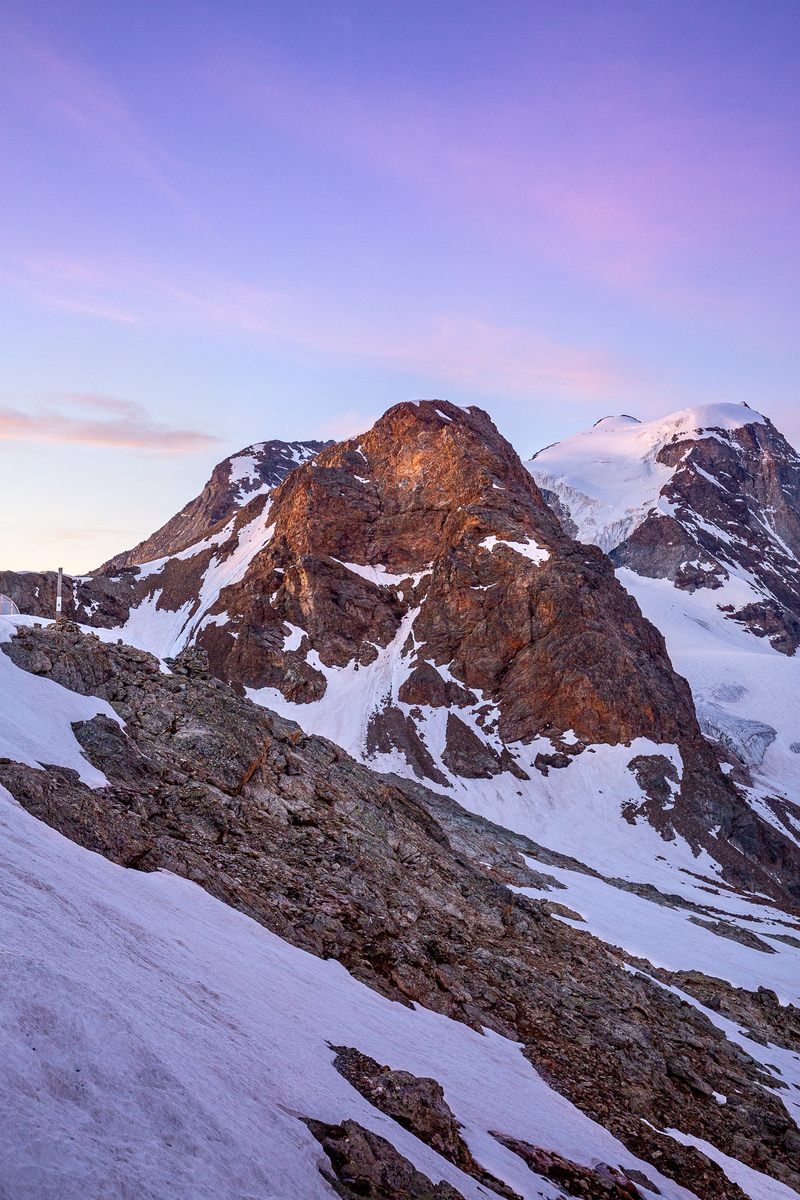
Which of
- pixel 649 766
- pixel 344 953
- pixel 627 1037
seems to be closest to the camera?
pixel 344 953

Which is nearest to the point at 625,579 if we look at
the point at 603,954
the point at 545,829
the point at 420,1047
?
the point at 545,829

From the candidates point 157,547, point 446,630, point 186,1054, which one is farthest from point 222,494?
point 186,1054

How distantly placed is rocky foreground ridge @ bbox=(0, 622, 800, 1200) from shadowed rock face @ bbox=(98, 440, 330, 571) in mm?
137488

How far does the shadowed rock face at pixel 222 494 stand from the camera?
16350 cm

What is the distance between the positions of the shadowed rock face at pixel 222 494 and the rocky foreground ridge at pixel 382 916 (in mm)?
137488

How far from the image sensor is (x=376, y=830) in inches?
1008

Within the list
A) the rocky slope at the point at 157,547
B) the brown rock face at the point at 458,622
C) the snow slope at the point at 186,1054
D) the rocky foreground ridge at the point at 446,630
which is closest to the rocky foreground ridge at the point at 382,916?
the snow slope at the point at 186,1054

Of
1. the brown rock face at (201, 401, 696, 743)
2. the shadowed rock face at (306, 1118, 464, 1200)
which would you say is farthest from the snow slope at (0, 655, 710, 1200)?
the brown rock face at (201, 401, 696, 743)

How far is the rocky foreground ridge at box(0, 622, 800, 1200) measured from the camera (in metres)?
13.5

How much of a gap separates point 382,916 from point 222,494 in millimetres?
156175

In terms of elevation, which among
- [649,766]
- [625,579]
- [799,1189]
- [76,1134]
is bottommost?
[799,1189]

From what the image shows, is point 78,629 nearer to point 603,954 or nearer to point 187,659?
point 187,659

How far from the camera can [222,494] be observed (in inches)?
6555

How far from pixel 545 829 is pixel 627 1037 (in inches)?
1821
